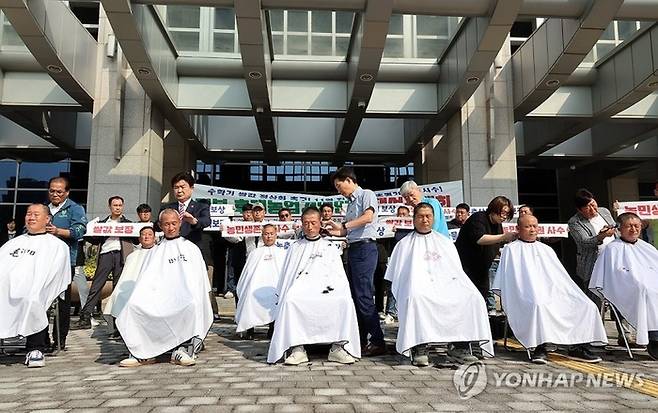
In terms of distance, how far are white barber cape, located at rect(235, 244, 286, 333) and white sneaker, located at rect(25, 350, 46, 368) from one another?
76.3 inches

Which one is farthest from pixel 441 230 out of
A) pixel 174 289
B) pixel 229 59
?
pixel 229 59

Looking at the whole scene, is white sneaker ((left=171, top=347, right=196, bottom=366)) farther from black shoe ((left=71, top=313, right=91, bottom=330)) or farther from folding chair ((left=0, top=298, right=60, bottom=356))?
black shoe ((left=71, top=313, right=91, bottom=330))

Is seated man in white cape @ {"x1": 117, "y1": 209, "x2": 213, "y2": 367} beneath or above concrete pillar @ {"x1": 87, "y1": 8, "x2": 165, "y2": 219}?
beneath

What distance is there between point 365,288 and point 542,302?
153cm

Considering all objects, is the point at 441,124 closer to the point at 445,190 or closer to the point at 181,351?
the point at 445,190

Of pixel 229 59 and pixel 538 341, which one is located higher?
pixel 229 59

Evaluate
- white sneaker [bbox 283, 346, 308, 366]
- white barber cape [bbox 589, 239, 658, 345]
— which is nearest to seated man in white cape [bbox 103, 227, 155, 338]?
white sneaker [bbox 283, 346, 308, 366]

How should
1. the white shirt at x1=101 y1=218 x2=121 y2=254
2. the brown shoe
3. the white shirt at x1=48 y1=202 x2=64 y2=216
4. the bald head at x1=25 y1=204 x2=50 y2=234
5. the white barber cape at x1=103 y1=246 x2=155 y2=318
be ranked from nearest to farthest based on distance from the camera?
the brown shoe
the bald head at x1=25 y1=204 x2=50 y2=234
the white shirt at x1=48 y1=202 x2=64 y2=216
the white barber cape at x1=103 y1=246 x2=155 y2=318
the white shirt at x1=101 y1=218 x2=121 y2=254

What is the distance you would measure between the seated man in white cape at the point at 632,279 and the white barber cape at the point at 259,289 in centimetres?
336

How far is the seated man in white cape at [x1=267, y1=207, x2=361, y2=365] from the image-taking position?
4.21 metres

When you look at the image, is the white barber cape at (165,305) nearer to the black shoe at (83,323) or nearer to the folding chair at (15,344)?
the folding chair at (15,344)

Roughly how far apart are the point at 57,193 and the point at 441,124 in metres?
10.0

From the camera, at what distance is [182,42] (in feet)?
37.3

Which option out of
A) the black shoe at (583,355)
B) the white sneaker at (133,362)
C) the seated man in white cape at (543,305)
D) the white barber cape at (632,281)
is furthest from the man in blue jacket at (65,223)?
the white barber cape at (632,281)
